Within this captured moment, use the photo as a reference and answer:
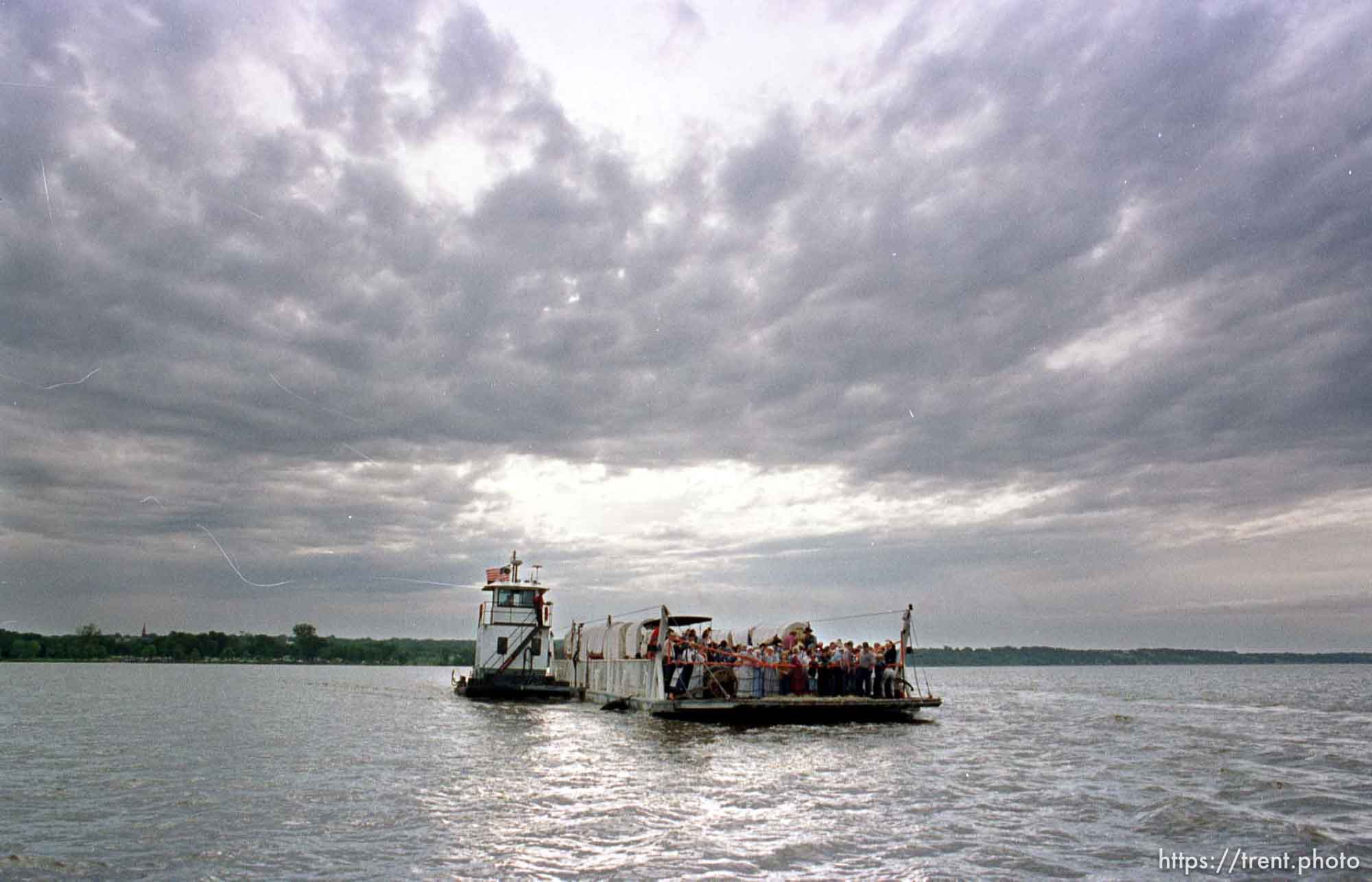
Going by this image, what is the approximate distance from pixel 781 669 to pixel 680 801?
15229 millimetres

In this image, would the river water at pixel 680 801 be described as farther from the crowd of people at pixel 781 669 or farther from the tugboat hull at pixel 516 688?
the tugboat hull at pixel 516 688

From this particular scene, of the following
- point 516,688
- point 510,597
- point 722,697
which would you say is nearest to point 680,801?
point 722,697

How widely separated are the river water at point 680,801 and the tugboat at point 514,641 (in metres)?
13.4

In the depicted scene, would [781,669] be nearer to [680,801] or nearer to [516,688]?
[680,801]

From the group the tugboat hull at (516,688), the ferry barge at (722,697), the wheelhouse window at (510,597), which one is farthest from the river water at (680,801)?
the wheelhouse window at (510,597)

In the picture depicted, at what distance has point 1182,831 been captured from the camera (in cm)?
1249

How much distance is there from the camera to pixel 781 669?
96.2ft

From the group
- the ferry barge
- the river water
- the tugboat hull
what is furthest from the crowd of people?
the tugboat hull

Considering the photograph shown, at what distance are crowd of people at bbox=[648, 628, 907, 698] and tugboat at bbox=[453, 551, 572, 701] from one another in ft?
50.0

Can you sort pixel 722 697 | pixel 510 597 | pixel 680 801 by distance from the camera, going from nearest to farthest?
pixel 680 801
pixel 722 697
pixel 510 597

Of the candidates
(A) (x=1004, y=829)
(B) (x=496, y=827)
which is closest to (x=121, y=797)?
(B) (x=496, y=827)

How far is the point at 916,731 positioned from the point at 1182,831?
49.0 ft

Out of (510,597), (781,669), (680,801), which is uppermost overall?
(510,597)

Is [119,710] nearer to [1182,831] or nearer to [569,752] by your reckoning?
[569,752]
